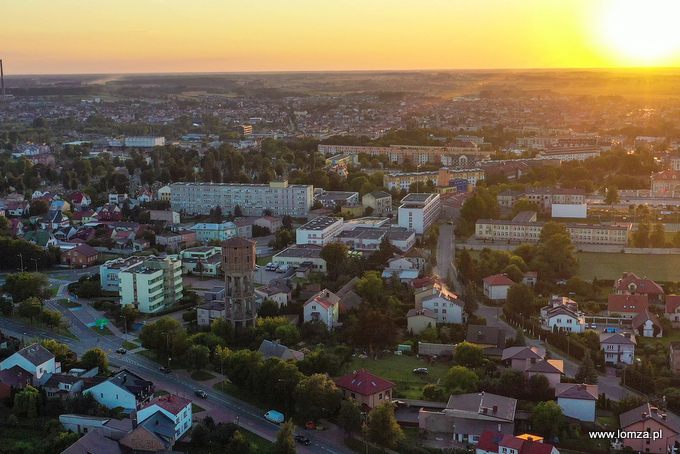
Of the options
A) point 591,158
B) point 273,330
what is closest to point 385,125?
point 591,158

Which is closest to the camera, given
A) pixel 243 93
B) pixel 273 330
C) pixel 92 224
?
pixel 273 330

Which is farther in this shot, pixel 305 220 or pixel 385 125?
pixel 385 125

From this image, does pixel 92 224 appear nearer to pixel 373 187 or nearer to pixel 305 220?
pixel 305 220

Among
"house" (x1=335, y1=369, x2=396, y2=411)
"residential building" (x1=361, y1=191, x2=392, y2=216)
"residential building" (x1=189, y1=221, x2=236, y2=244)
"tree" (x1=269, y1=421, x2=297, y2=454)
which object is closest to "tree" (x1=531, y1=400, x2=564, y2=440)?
"house" (x1=335, y1=369, x2=396, y2=411)

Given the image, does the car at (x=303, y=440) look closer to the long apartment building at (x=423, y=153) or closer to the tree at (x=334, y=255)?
the tree at (x=334, y=255)

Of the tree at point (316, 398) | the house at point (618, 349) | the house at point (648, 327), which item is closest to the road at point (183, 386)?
the tree at point (316, 398)

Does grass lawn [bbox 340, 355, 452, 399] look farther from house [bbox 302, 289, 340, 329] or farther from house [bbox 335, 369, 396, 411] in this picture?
house [bbox 302, 289, 340, 329]

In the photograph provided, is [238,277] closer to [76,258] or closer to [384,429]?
[384,429]
